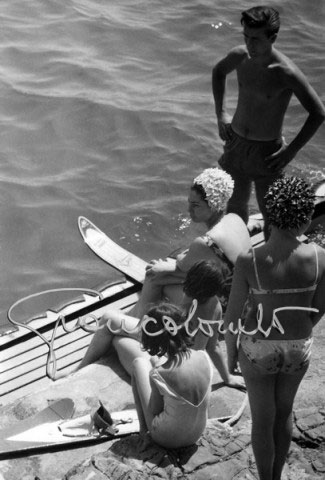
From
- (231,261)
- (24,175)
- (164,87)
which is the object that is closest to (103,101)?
(164,87)

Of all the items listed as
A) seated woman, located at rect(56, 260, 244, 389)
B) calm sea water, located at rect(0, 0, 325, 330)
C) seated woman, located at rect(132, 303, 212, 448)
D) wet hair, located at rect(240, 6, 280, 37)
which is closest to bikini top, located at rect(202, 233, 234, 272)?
seated woman, located at rect(56, 260, 244, 389)

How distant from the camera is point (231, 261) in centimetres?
567

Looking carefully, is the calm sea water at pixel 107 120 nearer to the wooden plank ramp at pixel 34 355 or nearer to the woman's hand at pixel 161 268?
the wooden plank ramp at pixel 34 355

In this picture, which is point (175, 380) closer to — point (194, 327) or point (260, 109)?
point (194, 327)

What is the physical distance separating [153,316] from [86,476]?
0.91 metres

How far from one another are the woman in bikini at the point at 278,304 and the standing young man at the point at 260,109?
2158 mm

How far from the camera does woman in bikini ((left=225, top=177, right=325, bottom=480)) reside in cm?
426

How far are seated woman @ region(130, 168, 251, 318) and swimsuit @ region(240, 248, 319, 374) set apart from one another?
1254 mm

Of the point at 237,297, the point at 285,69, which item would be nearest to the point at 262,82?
the point at 285,69

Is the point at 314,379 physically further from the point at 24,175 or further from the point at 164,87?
the point at 164,87

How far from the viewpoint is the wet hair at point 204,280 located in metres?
5.27

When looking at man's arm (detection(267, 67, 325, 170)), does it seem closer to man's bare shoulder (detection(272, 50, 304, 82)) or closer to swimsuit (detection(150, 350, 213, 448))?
man's bare shoulder (detection(272, 50, 304, 82))

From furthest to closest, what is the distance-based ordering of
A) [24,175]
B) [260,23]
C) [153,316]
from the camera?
[24,175], [260,23], [153,316]

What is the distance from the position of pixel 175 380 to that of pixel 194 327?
660 millimetres
